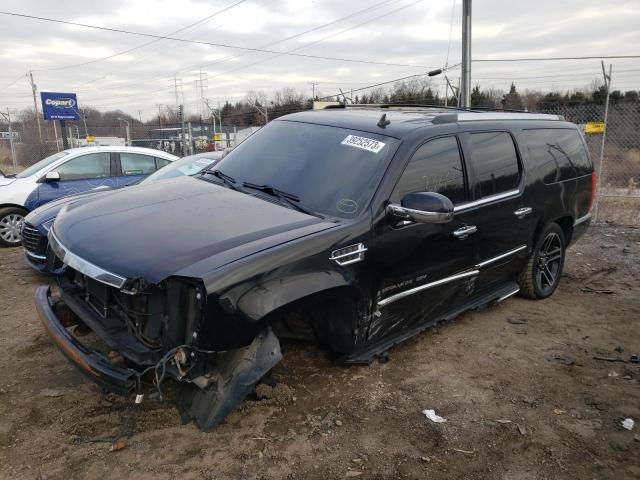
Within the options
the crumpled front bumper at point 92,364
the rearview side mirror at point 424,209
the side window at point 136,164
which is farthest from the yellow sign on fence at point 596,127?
the crumpled front bumper at point 92,364

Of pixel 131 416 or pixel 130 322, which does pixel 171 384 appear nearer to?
pixel 131 416

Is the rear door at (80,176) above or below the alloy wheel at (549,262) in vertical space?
above

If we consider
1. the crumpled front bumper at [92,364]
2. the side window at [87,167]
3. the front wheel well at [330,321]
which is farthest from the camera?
the side window at [87,167]

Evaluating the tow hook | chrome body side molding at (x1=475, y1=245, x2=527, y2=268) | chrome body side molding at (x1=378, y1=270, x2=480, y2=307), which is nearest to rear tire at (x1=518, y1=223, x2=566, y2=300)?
chrome body side molding at (x1=475, y1=245, x2=527, y2=268)

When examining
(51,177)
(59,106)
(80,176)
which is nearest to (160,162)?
(80,176)

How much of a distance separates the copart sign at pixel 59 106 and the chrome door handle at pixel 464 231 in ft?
65.6

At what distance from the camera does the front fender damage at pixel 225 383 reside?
256cm

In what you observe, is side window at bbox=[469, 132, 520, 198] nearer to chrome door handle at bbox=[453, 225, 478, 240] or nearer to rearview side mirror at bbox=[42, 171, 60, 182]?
chrome door handle at bbox=[453, 225, 478, 240]

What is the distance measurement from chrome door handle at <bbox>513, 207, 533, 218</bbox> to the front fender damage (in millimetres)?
2747

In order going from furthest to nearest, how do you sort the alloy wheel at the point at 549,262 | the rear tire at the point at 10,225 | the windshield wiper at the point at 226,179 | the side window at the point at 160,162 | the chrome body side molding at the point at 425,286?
the side window at the point at 160,162 < the rear tire at the point at 10,225 < the alloy wheel at the point at 549,262 < the windshield wiper at the point at 226,179 < the chrome body side molding at the point at 425,286

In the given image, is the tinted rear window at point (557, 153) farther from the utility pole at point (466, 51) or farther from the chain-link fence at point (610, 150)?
the utility pole at point (466, 51)

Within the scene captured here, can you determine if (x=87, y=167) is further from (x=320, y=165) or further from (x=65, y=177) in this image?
(x=320, y=165)

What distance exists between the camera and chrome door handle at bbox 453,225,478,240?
12.1ft

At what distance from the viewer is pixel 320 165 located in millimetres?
3449
